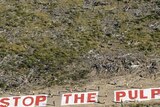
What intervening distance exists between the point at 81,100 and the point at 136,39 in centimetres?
906

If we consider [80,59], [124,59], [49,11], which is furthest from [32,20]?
[124,59]

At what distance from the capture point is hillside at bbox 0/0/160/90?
32.6m

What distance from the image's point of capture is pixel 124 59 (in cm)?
3356

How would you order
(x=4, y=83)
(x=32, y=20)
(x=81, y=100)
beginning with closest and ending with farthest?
(x=81, y=100) < (x=4, y=83) < (x=32, y=20)

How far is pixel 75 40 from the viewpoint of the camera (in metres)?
36.8

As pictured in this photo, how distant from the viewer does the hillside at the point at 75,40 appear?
32594 millimetres

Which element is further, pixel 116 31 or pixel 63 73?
pixel 116 31

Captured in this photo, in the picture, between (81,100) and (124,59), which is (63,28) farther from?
(81,100)

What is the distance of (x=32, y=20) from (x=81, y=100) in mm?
12609

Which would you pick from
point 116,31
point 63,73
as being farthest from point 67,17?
point 63,73

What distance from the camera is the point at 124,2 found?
4222 cm

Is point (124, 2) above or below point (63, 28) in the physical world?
above

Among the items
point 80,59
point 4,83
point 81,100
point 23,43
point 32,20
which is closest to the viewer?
point 81,100

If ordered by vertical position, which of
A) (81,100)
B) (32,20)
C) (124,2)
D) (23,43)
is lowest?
(81,100)
